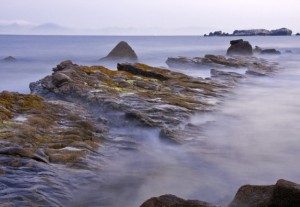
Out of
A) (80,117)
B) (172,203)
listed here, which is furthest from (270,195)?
(80,117)

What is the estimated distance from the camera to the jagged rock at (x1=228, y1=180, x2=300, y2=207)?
13.1 ft

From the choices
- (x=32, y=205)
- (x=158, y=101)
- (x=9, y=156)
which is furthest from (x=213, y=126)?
(x=32, y=205)

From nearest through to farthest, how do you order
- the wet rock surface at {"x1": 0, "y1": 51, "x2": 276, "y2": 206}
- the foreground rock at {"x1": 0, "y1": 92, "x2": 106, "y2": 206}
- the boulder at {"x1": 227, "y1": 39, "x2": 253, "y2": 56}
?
the foreground rock at {"x1": 0, "y1": 92, "x2": 106, "y2": 206}
the wet rock surface at {"x1": 0, "y1": 51, "x2": 276, "y2": 206}
the boulder at {"x1": 227, "y1": 39, "x2": 253, "y2": 56}

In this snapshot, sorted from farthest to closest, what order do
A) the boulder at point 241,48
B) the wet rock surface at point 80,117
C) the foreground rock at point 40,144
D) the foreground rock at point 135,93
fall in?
the boulder at point 241,48
the foreground rock at point 135,93
the wet rock surface at point 80,117
the foreground rock at point 40,144

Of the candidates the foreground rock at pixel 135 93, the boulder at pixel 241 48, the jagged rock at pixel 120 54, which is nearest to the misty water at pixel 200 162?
the foreground rock at pixel 135 93

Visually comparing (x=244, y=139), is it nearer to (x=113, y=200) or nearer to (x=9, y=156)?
(x=113, y=200)

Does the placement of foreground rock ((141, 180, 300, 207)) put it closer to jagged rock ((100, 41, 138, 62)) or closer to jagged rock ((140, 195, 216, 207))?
jagged rock ((140, 195, 216, 207))

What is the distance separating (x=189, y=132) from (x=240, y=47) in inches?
1693

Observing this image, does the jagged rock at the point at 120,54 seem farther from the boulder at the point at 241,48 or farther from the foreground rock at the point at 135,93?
the foreground rock at the point at 135,93

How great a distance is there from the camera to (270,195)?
4.15 m

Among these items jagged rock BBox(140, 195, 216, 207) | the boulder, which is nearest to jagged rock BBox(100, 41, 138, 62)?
the boulder

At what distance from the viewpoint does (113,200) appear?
225 inches

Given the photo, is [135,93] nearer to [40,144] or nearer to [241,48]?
[40,144]

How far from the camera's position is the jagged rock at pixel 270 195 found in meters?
4.00
